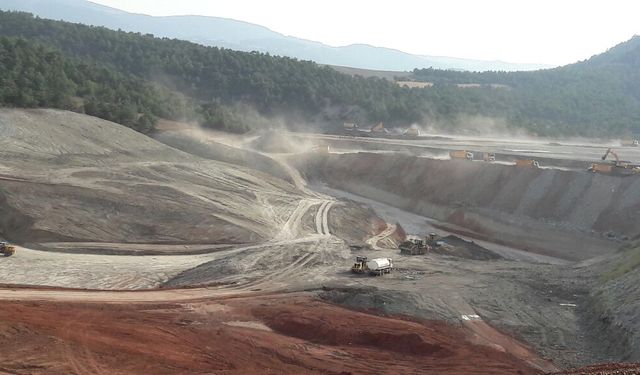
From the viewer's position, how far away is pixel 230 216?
4344 centimetres

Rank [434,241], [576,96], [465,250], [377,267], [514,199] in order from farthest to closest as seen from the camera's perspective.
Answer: [576,96], [514,199], [434,241], [465,250], [377,267]

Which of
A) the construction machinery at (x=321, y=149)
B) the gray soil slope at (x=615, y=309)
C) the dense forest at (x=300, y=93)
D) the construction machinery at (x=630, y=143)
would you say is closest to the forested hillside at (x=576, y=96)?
the dense forest at (x=300, y=93)

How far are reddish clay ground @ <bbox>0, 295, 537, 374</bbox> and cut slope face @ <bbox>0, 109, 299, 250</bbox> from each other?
14324 millimetres

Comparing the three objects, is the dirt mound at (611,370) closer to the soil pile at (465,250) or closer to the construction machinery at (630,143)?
the soil pile at (465,250)

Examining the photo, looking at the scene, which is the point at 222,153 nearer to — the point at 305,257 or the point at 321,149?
the point at 321,149

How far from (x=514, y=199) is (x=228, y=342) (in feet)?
121

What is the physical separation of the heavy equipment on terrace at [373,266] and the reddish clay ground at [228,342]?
268 inches

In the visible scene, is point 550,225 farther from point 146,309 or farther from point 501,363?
point 146,309

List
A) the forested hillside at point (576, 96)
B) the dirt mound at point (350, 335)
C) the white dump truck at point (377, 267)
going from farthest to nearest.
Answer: the forested hillside at point (576, 96)
the white dump truck at point (377, 267)
the dirt mound at point (350, 335)

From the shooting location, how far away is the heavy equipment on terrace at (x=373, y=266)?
3272 cm

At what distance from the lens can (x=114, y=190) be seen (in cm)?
4262

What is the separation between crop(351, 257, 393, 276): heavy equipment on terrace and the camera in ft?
107

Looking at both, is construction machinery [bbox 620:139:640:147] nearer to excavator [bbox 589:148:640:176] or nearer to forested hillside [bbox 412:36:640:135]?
forested hillside [bbox 412:36:640:135]

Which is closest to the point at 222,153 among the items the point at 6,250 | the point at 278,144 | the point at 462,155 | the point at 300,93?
the point at 278,144
